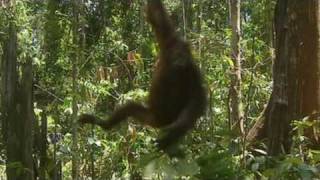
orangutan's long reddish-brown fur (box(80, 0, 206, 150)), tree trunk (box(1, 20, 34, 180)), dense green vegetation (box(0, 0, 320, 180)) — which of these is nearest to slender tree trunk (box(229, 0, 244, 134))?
dense green vegetation (box(0, 0, 320, 180))

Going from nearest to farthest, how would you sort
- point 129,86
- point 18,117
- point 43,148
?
1. point 18,117
2. point 43,148
3. point 129,86

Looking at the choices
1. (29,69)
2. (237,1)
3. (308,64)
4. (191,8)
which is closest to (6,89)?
(29,69)

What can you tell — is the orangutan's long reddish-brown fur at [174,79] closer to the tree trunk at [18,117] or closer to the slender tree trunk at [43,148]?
the tree trunk at [18,117]

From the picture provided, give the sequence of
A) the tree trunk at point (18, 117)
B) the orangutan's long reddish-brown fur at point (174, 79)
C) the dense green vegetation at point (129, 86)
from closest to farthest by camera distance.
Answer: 1. the orangutan's long reddish-brown fur at point (174, 79)
2. the dense green vegetation at point (129, 86)
3. the tree trunk at point (18, 117)

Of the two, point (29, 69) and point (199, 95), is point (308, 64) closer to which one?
point (29, 69)

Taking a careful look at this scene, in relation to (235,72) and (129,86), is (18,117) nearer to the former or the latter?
(235,72)

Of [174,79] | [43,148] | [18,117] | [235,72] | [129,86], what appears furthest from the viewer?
[129,86]

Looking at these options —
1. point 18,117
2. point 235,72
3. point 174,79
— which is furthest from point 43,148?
point 235,72

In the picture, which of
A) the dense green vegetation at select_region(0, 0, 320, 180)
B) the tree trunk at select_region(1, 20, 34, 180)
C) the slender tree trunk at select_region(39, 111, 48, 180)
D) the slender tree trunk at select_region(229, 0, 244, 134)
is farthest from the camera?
the slender tree trunk at select_region(229, 0, 244, 134)

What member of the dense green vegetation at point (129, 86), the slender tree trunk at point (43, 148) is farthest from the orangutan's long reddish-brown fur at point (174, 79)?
the slender tree trunk at point (43, 148)

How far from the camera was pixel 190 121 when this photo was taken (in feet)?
4.96

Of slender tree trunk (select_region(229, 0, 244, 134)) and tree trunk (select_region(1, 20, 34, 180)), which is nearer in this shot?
tree trunk (select_region(1, 20, 34, 180))

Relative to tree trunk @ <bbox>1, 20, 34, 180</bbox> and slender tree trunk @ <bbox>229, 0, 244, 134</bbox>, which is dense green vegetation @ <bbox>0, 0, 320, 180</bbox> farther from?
tree trunk @ <bbox>1, 20, 34, 180</bbox>

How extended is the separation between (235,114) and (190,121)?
314cm
